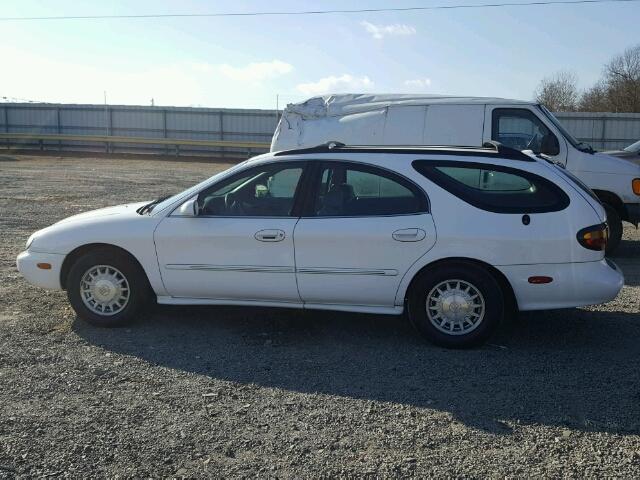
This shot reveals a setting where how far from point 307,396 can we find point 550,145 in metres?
6.17

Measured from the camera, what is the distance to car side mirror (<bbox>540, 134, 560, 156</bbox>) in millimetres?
9156

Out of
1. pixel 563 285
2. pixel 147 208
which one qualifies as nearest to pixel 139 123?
pixel 147 208

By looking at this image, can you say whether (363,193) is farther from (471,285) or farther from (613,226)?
(613,226)

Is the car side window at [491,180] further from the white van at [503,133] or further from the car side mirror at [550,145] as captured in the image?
the car side mirror at [550,145]

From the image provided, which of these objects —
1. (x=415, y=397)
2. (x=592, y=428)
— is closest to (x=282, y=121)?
(x=415, y=397)

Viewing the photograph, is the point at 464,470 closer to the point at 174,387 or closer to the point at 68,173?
the point at 174,387

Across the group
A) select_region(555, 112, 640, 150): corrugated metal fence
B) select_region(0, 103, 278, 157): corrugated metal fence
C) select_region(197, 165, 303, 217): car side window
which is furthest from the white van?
select_region(0, 103, 278, 157): corrugated metal fence

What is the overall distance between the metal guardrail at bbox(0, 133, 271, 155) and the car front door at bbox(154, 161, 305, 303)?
30121mm

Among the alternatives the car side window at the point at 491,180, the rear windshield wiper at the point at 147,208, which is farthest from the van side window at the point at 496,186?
the rear windshield wiper at the point at 147,208

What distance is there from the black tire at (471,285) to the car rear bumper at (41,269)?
309 centimetres

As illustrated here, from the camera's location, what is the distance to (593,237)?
5.28 m

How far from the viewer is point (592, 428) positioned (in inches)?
158

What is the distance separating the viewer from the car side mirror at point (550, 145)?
9.16 metres

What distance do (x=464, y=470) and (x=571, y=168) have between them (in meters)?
6.77
